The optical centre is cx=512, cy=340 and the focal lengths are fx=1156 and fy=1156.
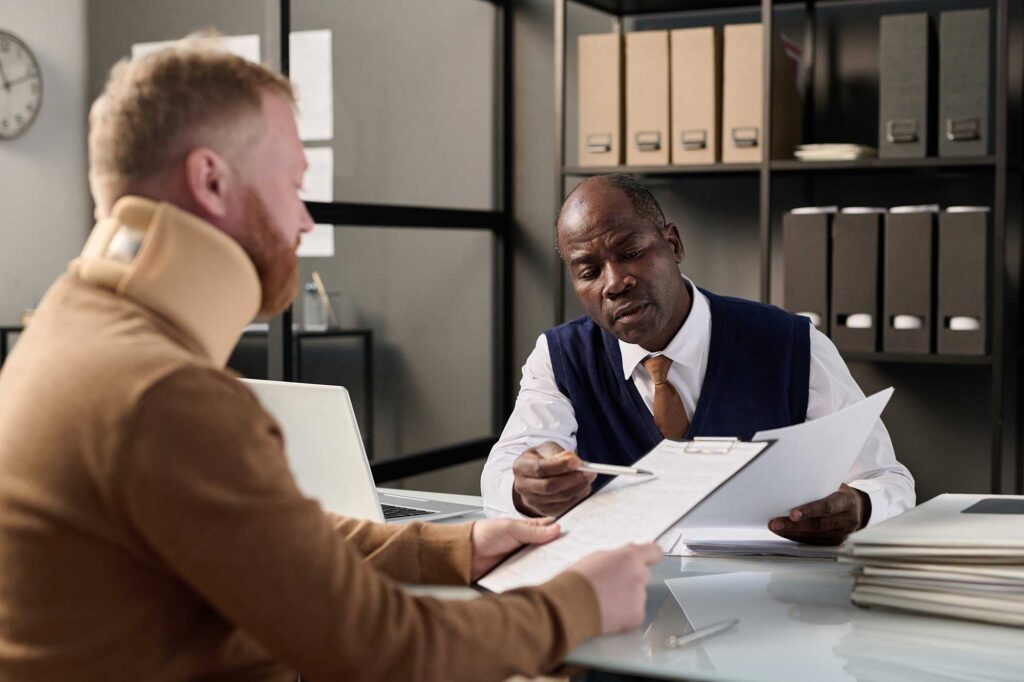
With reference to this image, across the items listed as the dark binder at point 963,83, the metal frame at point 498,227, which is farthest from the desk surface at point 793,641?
the metal frame at point 498,227

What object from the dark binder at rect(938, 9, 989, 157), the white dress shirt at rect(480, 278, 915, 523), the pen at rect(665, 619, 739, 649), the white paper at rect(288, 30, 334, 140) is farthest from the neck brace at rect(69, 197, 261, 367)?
the dark binder at rect(938, 9, 989, 157)

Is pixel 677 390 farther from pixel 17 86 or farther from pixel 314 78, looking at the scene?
pixel 17 86

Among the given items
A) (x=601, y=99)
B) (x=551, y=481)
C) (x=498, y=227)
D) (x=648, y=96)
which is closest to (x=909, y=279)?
(x=648, y=96)

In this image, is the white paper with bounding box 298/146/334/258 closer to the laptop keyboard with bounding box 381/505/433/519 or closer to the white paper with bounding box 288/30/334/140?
the white paper with bounding box 288/30/334/140

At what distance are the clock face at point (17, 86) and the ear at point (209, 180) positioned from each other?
4586mm

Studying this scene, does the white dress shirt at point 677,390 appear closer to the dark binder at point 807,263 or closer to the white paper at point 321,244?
the dark binder at point 807,263

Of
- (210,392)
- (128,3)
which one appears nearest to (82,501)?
(210,392)

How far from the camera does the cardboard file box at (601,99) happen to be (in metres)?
3.36

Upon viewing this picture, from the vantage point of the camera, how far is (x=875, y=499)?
1623 millimetres

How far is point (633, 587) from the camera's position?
1054mm

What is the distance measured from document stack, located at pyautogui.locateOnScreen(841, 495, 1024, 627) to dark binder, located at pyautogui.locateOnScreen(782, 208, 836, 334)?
6.12 ft

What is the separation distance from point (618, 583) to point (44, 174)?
15.7 ft

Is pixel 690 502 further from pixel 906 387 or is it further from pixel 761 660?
pixel 906 387

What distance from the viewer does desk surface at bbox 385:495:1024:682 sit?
104 cm
